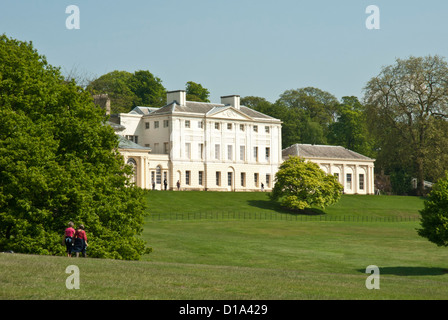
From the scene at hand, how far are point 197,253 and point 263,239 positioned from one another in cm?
1110

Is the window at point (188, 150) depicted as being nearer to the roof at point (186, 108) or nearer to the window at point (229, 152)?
the roof at point (186, 108)

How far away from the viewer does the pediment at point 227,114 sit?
11056 cm

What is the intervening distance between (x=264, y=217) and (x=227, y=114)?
105 ft

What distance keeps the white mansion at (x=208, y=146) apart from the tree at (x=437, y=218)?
178ft

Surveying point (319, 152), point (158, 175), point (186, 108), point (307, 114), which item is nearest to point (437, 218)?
point (158, 175)

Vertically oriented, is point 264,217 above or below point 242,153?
below

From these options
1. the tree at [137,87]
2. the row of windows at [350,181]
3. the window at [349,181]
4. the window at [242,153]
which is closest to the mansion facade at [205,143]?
the window at [242,153]

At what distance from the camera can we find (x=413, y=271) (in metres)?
45.8

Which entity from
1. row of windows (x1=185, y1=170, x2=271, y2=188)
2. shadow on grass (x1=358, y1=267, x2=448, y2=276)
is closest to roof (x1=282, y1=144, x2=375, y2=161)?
row of windows (x1=185, y1=170, x2=271, y2=188)

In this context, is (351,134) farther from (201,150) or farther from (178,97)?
(178,97)

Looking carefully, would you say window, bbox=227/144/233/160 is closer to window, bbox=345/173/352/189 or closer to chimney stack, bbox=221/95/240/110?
chimney stack, bbox=221/95/240/110

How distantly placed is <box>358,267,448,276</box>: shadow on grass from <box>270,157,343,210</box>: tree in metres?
42.2

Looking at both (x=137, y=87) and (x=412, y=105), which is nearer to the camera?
(x=412, y=105)
